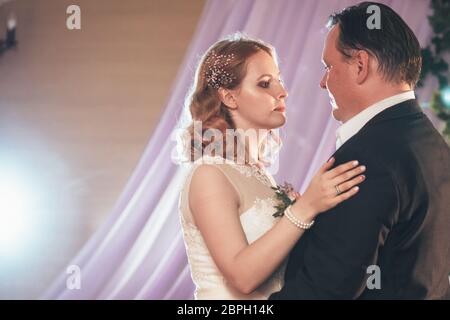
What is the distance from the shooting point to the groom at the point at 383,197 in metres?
1.54

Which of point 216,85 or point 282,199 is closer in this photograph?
point 282,199

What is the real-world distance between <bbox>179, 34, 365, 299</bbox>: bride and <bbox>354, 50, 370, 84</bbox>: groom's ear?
245 millimetres

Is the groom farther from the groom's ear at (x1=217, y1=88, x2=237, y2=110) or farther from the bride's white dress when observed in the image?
the groom's ear at (x1=217, y1=88, x2=237, y2=110)

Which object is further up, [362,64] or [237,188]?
[362,64]

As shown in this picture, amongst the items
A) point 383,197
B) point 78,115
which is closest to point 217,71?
point 383,197

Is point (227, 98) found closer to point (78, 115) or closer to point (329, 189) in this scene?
point (329, 189)

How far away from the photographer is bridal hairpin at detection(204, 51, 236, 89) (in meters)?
2.09

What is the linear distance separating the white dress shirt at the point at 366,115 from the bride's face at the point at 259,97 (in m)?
0.37

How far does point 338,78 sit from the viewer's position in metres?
1.77

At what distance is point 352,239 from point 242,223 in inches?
18.6

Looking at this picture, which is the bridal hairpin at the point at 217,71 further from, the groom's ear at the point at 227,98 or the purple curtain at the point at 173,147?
the purple curtain at the point at 173,147

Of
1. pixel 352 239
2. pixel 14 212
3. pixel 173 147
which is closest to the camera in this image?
pixel 352 239

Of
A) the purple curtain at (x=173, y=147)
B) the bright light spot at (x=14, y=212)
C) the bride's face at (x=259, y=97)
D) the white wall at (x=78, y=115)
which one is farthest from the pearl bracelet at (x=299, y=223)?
the bright light spot at (x=14, y=212)

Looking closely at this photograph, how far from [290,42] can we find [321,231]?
2.01 meters
